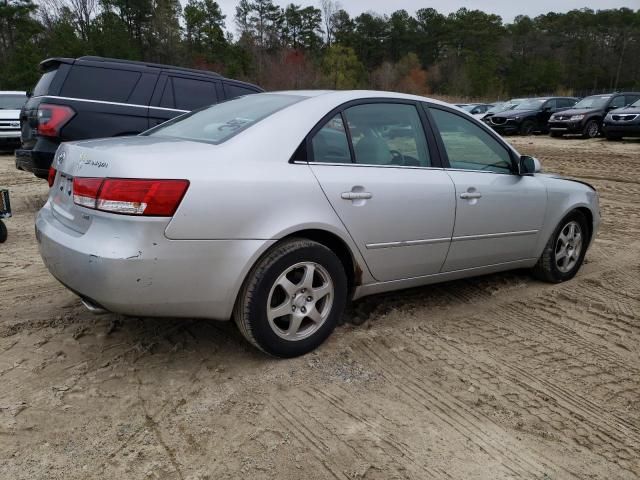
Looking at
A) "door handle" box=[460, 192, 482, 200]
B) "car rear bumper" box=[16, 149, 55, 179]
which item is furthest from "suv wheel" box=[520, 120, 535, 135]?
"door handle" box=[460, 192, 482, 200]

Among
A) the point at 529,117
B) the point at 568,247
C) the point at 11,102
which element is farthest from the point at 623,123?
the point at 11,102

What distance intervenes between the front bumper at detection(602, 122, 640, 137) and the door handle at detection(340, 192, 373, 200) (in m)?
16.9

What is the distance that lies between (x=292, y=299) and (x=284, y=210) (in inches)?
20.5

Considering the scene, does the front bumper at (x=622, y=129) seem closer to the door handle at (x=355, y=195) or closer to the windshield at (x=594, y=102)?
the windshield at (x=594, y=102)

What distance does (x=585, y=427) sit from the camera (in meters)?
2.65

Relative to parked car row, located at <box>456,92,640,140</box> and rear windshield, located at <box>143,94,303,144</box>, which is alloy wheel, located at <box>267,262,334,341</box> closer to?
rear windshield, located at <box>143,94,303,144</box>

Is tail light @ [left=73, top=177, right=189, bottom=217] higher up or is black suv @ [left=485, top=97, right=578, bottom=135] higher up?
tail light @ [left=73, top=177, right=189, bottom=217]

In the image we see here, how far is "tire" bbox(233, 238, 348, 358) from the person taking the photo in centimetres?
291

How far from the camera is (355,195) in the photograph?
10.5 feet

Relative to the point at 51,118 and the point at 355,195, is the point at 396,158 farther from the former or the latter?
the point at 51,118

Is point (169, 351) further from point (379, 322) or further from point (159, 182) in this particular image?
point (379, 322)

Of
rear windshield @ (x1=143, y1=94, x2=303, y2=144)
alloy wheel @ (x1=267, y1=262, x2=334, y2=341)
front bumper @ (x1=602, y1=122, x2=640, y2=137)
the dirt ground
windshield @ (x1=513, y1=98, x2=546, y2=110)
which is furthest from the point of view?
windshield @ (x1=513, y1=98, x2=546, y2=110)

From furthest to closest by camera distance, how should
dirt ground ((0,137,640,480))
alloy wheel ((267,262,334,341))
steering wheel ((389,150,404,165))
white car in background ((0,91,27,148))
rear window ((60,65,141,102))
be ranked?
white car in background ((0,91,27,148)) < rear window ((60,65,141,102)) < steering wheel ((389,150,404,165)) < alloy wheel ((267,262,334,341)) < dirt ground ((0,137,640,480))

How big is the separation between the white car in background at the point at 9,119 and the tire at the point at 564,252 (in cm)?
1370
